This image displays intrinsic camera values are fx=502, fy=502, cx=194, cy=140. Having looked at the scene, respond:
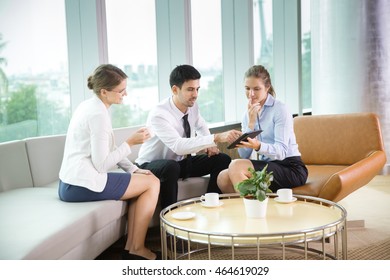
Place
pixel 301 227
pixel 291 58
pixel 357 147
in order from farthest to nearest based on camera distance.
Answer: pixel 291 58
pixel 357 147
pixel 301 227

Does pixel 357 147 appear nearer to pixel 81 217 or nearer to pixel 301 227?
pixel 301 227

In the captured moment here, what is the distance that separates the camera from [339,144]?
3.26 meters

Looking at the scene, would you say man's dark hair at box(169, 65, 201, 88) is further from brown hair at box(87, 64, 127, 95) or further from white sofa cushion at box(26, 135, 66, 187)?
white sofa cushion at box(26, 135, 66, 187)

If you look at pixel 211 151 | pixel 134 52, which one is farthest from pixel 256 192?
pixel 134 52

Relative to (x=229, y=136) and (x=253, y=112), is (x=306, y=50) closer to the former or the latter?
(x=253, y=112)

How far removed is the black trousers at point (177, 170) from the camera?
2770 mm

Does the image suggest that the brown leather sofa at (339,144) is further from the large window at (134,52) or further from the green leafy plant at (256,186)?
the large window at (134,52)

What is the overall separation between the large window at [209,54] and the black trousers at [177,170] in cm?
195

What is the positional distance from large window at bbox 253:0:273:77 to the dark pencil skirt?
351 centimetres

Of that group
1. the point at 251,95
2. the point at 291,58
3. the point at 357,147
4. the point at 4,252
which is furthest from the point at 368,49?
the point at 4,252

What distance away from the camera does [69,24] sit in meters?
3.73

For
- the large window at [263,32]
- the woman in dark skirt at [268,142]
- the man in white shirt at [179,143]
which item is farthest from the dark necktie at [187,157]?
the large window at [263,32]

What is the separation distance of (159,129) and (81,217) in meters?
0.88
